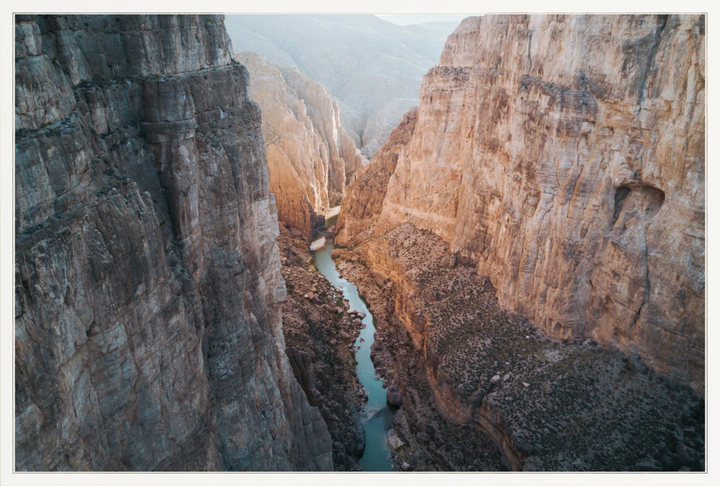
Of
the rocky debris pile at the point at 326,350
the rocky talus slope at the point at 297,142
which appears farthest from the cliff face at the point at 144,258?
the rocky talus slope at the point at 297,142

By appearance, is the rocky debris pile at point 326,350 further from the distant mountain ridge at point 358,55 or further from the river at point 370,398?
the distant mountain ridge at point 358,55

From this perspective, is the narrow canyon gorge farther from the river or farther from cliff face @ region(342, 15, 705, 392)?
the river

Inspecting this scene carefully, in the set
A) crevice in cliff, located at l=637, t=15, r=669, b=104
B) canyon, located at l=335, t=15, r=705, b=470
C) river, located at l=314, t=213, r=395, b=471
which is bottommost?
river, located at l=314, t=213, r=395, b=471

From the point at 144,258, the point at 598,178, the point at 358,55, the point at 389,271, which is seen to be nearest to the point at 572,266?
the point at 598,178

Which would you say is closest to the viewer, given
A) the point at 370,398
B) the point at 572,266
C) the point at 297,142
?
the point at 572,266

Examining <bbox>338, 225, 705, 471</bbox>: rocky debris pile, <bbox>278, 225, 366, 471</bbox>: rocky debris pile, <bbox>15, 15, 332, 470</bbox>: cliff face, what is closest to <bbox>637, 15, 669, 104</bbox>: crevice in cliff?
<bbox>338, 225, 705, 471</bbox>: rocky debris pile

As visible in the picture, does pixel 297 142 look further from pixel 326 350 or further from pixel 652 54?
pixel 652 54
